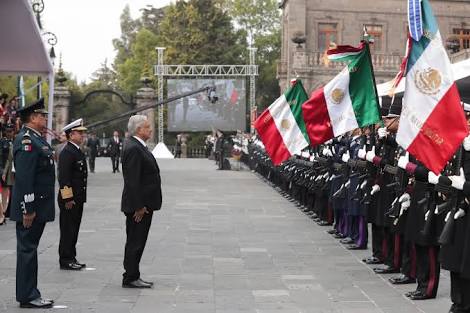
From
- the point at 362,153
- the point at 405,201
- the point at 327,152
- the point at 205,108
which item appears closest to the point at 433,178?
the point at 405,201

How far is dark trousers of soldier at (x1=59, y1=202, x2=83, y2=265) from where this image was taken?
10680mm

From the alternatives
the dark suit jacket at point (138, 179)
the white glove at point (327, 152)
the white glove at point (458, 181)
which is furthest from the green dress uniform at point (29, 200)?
the white glove at point (327, 152)

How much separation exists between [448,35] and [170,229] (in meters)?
41.1

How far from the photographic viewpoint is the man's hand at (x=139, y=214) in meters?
9.27

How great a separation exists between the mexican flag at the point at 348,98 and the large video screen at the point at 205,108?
43598 millimetres

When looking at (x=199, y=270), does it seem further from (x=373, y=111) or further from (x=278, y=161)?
(x=278, y=161)

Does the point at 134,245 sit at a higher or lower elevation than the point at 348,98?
lower

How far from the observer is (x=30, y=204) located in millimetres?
8227

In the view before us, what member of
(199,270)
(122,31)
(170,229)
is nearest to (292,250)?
(199,270)

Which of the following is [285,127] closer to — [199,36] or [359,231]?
[359,231]

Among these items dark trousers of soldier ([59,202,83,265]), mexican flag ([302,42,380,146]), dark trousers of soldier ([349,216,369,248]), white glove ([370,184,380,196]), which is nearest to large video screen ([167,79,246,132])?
dark trousers of soldier ([349,216,369,248])

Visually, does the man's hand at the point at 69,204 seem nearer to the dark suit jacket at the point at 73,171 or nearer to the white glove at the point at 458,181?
the dark suit jacket at the point at 73,171

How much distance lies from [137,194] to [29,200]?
53.0 inches

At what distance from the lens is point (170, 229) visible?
15.2 m
